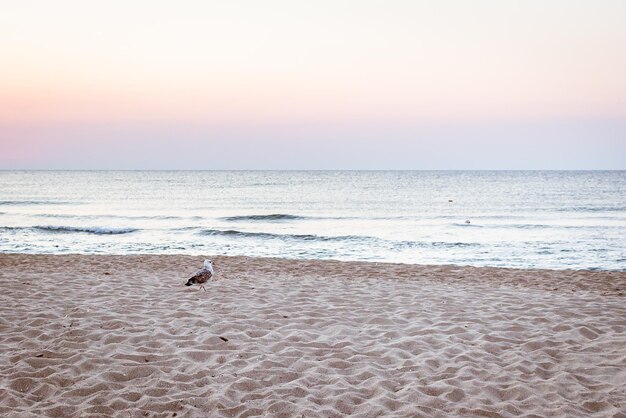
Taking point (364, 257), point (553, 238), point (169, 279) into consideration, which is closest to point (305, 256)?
point (364, 257)

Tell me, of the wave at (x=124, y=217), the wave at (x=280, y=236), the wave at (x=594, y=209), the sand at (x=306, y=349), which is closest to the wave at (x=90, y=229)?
the wave at (x=280, y=236)

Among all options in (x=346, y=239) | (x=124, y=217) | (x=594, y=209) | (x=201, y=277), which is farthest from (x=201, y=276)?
(x=594, y=209)

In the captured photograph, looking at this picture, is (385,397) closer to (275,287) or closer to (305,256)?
(275,287)

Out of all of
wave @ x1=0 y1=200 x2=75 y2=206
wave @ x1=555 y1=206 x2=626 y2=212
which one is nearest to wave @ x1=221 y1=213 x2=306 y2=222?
wave @ x1=0 y1=200 x2=75 y2=206

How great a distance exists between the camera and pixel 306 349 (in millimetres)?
5375

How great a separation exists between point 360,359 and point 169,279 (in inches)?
207

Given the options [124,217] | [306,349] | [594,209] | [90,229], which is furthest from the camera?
[594,209]

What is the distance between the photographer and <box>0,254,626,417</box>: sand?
418cm

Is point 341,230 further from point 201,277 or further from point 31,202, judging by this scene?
point 31,202

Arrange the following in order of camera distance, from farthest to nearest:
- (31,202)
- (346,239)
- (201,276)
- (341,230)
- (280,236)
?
(31,202) < (341,230) < (280,236) < (346,239) < (201,276)

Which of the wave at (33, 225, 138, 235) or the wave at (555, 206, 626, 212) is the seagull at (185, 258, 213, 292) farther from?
the wave at (555, 206, 626, 212)

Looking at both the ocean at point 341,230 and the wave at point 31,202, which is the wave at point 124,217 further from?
the wave at point 31,202

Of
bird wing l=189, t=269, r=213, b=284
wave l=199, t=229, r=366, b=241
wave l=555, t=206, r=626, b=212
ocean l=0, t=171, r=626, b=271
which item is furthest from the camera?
wave l=555, t=206, r=626, b=212

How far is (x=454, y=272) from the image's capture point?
11.1 meters
